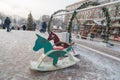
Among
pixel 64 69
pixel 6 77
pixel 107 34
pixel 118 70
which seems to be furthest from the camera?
pixel 107 34

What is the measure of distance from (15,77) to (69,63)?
4.66 ft

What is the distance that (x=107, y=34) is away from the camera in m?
8.12

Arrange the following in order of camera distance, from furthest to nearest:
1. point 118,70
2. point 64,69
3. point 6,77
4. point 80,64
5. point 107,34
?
point 107,34
point 80,64
point 118,70
point 64,69
point 6,77

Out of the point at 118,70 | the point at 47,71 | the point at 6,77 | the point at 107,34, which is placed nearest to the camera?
the point at 6,77

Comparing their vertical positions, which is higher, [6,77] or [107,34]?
[107,34]

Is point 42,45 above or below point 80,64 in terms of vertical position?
above

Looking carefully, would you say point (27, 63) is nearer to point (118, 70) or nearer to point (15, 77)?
point (15, 77)

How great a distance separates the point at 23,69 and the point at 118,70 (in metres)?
2.30

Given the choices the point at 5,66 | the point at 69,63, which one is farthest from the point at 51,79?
the point at 5,66

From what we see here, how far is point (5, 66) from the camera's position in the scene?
370 centimetres

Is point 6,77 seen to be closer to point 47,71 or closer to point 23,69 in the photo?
point 23,69

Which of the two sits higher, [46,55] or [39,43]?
[39,43]

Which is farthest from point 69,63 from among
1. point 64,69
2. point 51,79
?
point 51,79

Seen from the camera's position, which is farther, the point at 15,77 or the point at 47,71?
the point at 47,71
